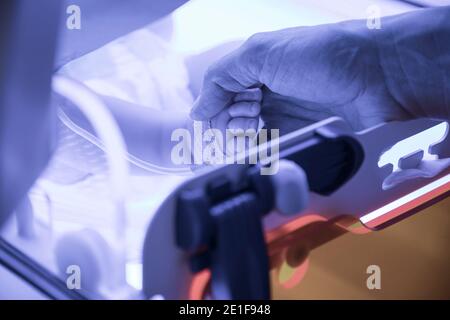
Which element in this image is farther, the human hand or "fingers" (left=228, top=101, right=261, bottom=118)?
"fingers" (left=228, top=101, right=261, bottom=118)

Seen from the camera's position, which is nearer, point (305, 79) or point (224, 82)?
point (305, 79)

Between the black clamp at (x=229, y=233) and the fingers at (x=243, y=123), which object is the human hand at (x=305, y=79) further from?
the black clamp at (x=229, y=233)

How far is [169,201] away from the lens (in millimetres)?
850

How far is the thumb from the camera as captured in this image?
4.45ft

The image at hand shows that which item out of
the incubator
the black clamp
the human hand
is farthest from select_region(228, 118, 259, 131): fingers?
the black clamp

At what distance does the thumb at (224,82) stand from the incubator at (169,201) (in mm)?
115

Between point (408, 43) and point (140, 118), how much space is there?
0.59 meters

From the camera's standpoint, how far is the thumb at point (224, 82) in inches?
53.4

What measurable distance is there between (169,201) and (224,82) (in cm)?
59

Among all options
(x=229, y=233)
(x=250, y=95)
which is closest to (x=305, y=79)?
(x=250, y=95)

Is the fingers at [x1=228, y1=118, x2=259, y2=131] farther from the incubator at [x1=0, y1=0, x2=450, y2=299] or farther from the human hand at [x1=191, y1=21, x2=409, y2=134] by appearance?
the incubator at [x1=0, y1=0, x2=450, y2=299]

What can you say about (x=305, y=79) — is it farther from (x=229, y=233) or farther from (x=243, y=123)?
(x=229, y=233)

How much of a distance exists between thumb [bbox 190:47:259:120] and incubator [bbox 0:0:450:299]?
12 cm

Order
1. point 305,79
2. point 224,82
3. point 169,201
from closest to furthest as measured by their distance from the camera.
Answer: point 169,201, point 305,79, point 224,82
